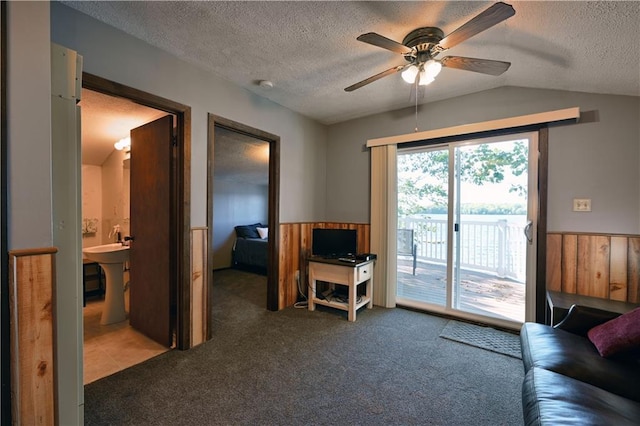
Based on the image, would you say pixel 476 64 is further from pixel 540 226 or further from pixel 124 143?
pixel 124 143

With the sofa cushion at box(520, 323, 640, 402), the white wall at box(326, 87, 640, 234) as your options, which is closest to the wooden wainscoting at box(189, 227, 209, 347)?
the sofa cushion at box(520, 323, 640, 402)

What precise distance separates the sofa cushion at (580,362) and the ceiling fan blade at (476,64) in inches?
66.5

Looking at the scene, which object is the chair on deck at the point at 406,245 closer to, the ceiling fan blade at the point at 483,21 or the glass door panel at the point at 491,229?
the glass door panel at the point at 491,229

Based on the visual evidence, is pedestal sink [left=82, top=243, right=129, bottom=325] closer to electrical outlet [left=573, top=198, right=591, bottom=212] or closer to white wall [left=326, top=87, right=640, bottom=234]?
white wall [left=326, top=87, right=640, bottom=234]

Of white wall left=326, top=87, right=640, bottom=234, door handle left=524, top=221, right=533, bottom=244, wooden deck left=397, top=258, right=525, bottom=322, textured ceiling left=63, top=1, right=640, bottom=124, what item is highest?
textured ceiling left=63, top=1, right=640, bottom=124

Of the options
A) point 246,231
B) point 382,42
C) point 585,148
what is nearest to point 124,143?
point 246,231

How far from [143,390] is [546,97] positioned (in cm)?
401

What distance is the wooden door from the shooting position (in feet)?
7.51

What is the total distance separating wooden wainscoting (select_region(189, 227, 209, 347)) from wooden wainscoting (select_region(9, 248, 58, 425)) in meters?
1.17

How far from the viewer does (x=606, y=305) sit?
2.01m

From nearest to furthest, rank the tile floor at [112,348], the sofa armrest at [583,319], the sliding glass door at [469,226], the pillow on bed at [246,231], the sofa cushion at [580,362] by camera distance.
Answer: the sofa cushion at [580,362] → the sofa armrest at [583,319] → the tile floor at [112,348] → the sliding glass door at [469,226] → the pillow on bed at [246,231]

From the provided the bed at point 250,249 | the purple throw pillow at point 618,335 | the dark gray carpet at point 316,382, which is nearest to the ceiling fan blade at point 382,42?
the purple throw pillow at point 618,335

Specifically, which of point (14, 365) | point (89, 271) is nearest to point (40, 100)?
point (14, 365)

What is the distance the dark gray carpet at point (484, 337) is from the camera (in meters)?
2.30
